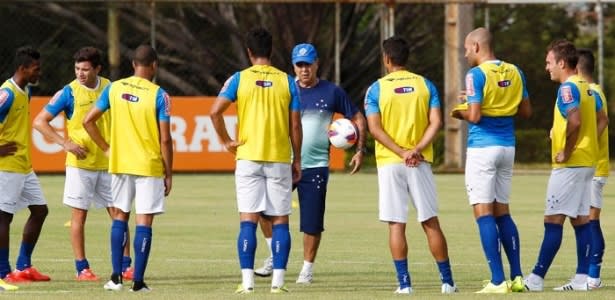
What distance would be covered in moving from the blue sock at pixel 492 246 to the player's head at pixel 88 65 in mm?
3694

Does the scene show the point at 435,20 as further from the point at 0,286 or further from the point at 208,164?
the point at 0,286

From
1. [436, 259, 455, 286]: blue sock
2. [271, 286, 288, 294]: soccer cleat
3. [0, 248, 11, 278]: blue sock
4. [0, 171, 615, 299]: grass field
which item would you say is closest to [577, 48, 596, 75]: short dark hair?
[0, 171, 615, 299]: grass field

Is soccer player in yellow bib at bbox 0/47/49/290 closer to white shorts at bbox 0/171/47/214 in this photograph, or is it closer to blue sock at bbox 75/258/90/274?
white shorts at bbox 0/171/47/214

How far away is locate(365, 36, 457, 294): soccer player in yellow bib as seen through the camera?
11.8 meters

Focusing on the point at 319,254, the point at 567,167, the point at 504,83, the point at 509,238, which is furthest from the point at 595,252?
the point at 319,254

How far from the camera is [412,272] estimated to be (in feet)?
45.5

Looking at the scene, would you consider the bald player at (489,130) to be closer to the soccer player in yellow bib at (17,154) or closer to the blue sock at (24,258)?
the soccer player in yellow bib at (17,154)

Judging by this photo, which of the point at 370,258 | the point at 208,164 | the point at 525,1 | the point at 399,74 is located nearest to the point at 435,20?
the point at 525,1

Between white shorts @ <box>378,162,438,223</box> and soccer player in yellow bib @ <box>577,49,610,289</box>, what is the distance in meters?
1.61

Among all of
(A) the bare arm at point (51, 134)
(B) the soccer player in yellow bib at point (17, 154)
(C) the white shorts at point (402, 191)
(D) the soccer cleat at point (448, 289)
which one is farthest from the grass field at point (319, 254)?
(A) the bare arm at point (51, 134)

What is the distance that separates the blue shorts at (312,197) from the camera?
13.5 meters

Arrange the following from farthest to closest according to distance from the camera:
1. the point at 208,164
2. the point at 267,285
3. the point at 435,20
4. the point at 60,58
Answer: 1. the point at 435,20
2. the point at 60,58
3. the point at 208,164
4. the point at 267,285

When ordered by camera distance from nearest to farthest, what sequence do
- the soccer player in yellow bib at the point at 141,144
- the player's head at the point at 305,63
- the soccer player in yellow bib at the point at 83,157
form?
the soccer player in yellow bib at the point at 141,144 < the player's head at the point at 305,63 < the soccer player in yellow bib at the point at 83,157

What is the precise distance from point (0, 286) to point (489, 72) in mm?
4242
